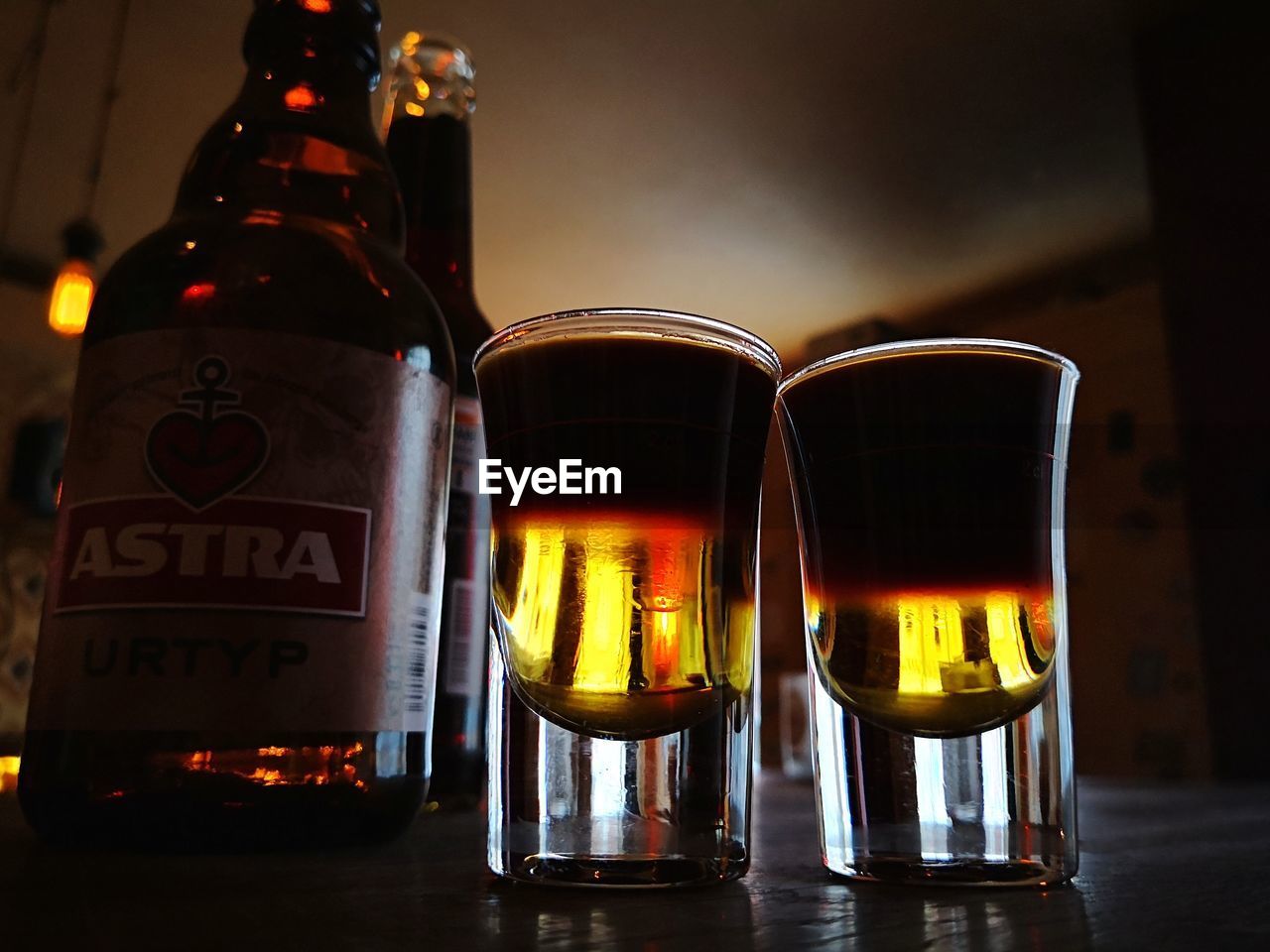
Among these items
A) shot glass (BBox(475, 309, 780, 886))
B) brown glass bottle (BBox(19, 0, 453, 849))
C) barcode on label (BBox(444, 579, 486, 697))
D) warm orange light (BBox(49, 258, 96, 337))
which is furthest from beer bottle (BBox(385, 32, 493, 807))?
warm orange light (BBox(49, 258, 96, 337))

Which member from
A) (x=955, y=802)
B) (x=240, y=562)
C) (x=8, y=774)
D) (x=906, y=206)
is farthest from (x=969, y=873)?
(x=906, y=206)

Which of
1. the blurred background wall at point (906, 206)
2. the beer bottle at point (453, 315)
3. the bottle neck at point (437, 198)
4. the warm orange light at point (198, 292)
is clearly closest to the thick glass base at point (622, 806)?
the beer bottle at point (453, 315)

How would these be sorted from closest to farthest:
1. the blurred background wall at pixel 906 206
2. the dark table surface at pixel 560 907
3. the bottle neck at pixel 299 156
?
1. the dark table surface at pixel 560 907
2. the bottle neck at pixel 299 156
3. the blurred background wall at pixel 906 206

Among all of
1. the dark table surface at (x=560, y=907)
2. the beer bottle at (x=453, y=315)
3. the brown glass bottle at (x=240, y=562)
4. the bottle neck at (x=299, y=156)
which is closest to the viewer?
the dark table surface at (x=560, y=907)

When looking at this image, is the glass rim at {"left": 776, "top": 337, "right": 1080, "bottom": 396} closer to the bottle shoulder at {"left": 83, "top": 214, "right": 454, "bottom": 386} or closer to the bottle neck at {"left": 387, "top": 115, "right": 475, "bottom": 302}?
the bottle shoulder at {"left": 83, "top": 214, "right": 454, "bottom": 386}

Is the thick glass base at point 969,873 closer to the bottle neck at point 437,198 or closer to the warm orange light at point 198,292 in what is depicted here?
the warm orange light at point 198,292

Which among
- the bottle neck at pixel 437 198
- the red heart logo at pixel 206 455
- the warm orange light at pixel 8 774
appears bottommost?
the warm orange light at pixel 8 774

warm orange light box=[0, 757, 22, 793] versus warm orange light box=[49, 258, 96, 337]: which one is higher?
warm orange light box=[49, 258, 96, 337]
